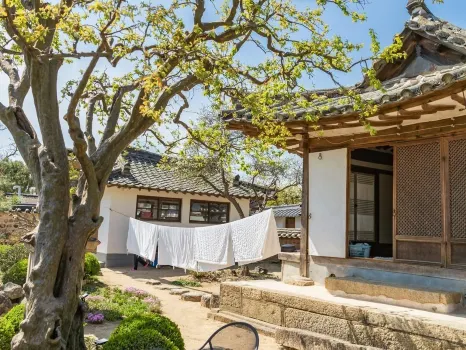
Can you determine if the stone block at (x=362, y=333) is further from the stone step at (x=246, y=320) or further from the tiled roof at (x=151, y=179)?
the tiled roof at (x=151, y=179)

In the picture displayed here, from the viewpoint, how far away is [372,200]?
29.1ft

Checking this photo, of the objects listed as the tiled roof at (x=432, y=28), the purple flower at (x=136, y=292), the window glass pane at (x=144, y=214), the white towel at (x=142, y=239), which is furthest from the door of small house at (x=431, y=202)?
the window glass pane at (x=144, y=214)

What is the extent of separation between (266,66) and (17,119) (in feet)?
10.2

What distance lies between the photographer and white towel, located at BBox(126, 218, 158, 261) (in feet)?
48.4

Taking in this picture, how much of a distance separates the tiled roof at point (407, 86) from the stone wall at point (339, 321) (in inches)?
106

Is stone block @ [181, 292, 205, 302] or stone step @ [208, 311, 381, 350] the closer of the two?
stone step @ [208, 311, 381, 350]

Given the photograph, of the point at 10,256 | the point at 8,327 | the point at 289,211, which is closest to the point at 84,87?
the point at 8,327

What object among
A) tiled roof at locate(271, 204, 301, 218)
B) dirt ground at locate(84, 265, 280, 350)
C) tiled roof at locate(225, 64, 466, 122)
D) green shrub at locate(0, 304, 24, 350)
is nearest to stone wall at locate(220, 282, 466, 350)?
dirt ground at locate(84, 265, 280, 350)

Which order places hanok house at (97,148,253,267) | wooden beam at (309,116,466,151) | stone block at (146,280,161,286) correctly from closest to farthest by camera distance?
wooden beam at (309,116,466,151), stone block at (146,280,161,286), hanok house at (97,148,253,267)

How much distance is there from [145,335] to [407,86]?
431 cm

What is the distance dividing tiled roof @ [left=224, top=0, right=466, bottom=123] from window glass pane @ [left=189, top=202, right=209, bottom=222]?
11.8 m

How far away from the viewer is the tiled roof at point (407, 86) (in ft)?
15.9

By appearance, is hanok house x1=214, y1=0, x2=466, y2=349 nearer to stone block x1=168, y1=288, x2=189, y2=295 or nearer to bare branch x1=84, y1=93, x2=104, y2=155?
bare branch x1=84, y1=93, x2=104, y2=155

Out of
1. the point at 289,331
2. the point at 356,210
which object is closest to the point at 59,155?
the point at 289,331
